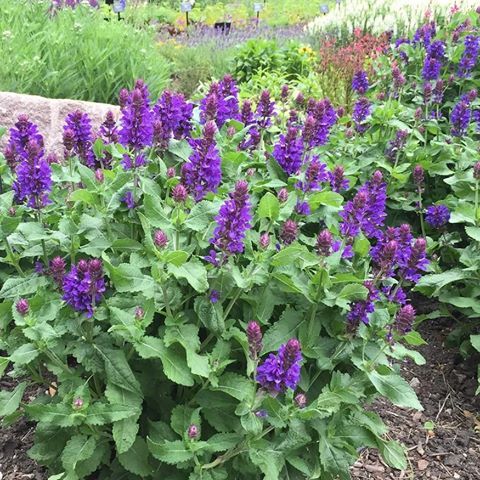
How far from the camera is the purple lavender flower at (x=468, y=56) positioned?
4.48 m

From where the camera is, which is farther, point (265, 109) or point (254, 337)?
point (265, 109)

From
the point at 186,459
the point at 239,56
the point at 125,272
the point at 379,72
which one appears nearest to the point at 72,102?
the point at 379,72

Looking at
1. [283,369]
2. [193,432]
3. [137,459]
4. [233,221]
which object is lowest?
[137,459]

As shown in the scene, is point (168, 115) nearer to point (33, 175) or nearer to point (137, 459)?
point (33, 175)

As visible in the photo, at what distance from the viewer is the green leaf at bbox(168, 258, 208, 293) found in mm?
1994

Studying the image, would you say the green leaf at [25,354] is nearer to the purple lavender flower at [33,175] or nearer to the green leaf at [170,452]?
the green leaf at [170,452]

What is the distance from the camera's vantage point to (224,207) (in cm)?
203

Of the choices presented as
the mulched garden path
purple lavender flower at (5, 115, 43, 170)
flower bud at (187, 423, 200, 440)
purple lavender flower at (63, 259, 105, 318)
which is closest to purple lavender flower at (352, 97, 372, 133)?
the mulched garden path

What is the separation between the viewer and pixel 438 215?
141 inches

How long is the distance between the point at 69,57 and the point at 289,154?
12.0 feet

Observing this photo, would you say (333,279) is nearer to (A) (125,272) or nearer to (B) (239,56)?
(A) (125,272)

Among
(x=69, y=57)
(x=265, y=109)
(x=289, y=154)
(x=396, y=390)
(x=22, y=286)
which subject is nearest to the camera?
(x=396, y=390)

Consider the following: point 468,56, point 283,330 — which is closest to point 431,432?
point 283,330

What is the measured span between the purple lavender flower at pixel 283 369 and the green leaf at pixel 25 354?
29.7 inches
